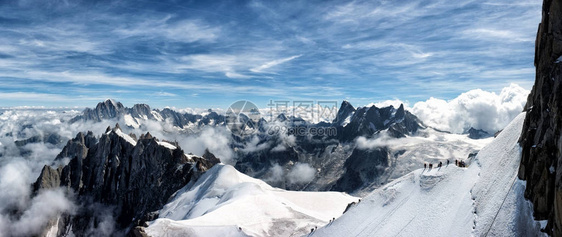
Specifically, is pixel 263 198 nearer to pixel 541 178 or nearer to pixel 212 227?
pixel 212 227

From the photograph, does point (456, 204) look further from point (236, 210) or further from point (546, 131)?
point (236, 210)

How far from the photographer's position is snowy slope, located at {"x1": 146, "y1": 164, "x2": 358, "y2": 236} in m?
83.4

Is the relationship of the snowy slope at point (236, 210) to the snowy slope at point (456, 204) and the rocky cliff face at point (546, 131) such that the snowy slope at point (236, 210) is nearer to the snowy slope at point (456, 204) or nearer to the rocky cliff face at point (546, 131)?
the snowy slope at point (456, 204)

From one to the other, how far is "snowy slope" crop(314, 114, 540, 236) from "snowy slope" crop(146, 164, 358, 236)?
26.8m

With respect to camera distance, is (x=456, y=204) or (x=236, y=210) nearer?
(x=456, y=204)

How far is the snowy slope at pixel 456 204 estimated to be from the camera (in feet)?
129

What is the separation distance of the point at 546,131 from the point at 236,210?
273 ft

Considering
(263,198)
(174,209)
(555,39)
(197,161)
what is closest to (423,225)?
(555,39)

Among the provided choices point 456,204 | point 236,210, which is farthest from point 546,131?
point 236,210

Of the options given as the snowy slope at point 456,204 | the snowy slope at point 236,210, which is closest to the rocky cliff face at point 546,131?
the snowy slope at point 456,204

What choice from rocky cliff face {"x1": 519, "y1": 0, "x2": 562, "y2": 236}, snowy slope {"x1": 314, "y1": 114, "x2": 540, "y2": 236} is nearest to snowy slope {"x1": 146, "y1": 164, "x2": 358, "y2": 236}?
snowy slope {"x1": 314, "y1": 114, "x2": 540, "y2": 236}

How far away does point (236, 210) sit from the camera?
100 meters

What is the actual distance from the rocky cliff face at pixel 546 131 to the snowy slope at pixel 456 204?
7.89ft

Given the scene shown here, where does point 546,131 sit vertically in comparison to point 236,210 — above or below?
above
